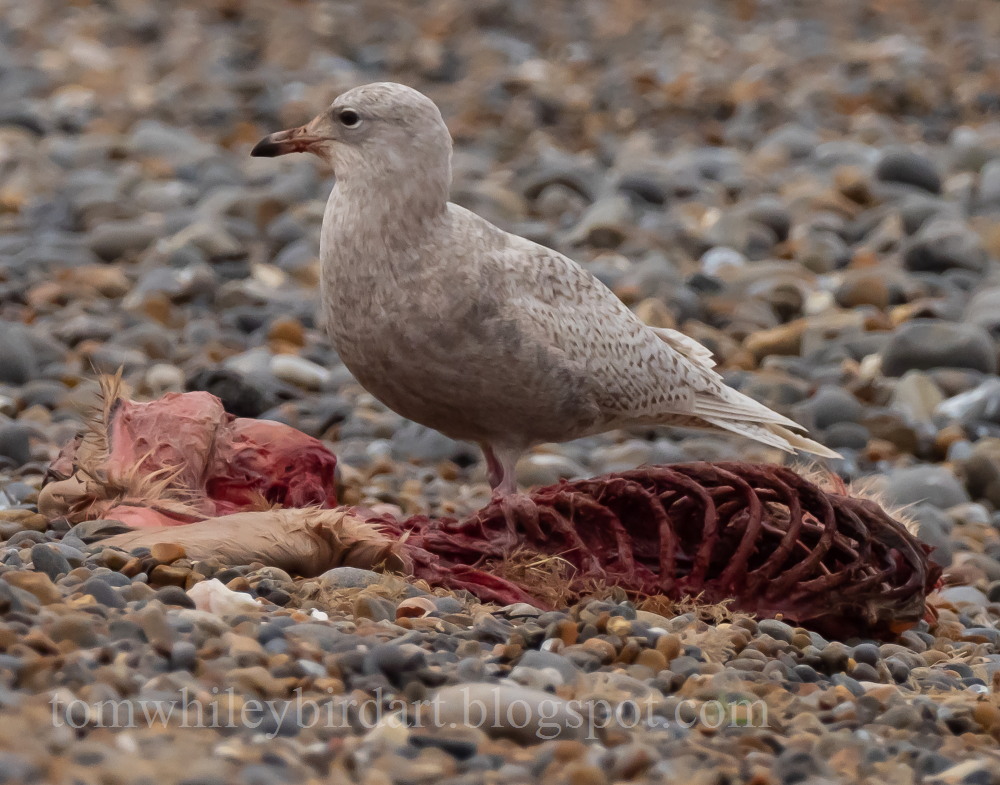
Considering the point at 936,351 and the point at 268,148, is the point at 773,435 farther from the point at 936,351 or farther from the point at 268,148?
the point at 936,351

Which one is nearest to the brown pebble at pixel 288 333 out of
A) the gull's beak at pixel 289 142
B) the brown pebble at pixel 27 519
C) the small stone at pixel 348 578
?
the gull's beak at pixel 289 142

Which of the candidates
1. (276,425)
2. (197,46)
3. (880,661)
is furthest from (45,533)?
(197,46)

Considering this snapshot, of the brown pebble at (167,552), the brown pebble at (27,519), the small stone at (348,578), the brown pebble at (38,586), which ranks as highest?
the brown pebble at (38,586)

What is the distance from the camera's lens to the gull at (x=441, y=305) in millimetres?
5707

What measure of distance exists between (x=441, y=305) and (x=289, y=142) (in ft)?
3.15

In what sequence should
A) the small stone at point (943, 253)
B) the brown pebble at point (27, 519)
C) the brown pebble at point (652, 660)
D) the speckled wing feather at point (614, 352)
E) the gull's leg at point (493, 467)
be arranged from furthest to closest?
the small stone at point (943, 253)
the gull's leg at point (493, 467)
the speckled wing feather at point (614, 352)
the brown pebble at point (27, 519)
the brown pebble at point (652, 660)

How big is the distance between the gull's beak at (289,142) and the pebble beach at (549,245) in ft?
3.90

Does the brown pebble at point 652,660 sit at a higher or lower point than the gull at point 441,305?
lower

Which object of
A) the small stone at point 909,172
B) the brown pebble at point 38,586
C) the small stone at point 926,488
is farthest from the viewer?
the small stone at point 909,172

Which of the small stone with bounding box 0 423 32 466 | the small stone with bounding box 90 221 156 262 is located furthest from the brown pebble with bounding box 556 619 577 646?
the small stone with bounding box 90 221 156 262

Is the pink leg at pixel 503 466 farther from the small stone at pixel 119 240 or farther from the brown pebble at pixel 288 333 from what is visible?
the small stone at pixel 119 240

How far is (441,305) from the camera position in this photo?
5688 mm

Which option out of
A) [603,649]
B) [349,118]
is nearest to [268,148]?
[349,118]

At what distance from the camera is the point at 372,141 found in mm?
5941
